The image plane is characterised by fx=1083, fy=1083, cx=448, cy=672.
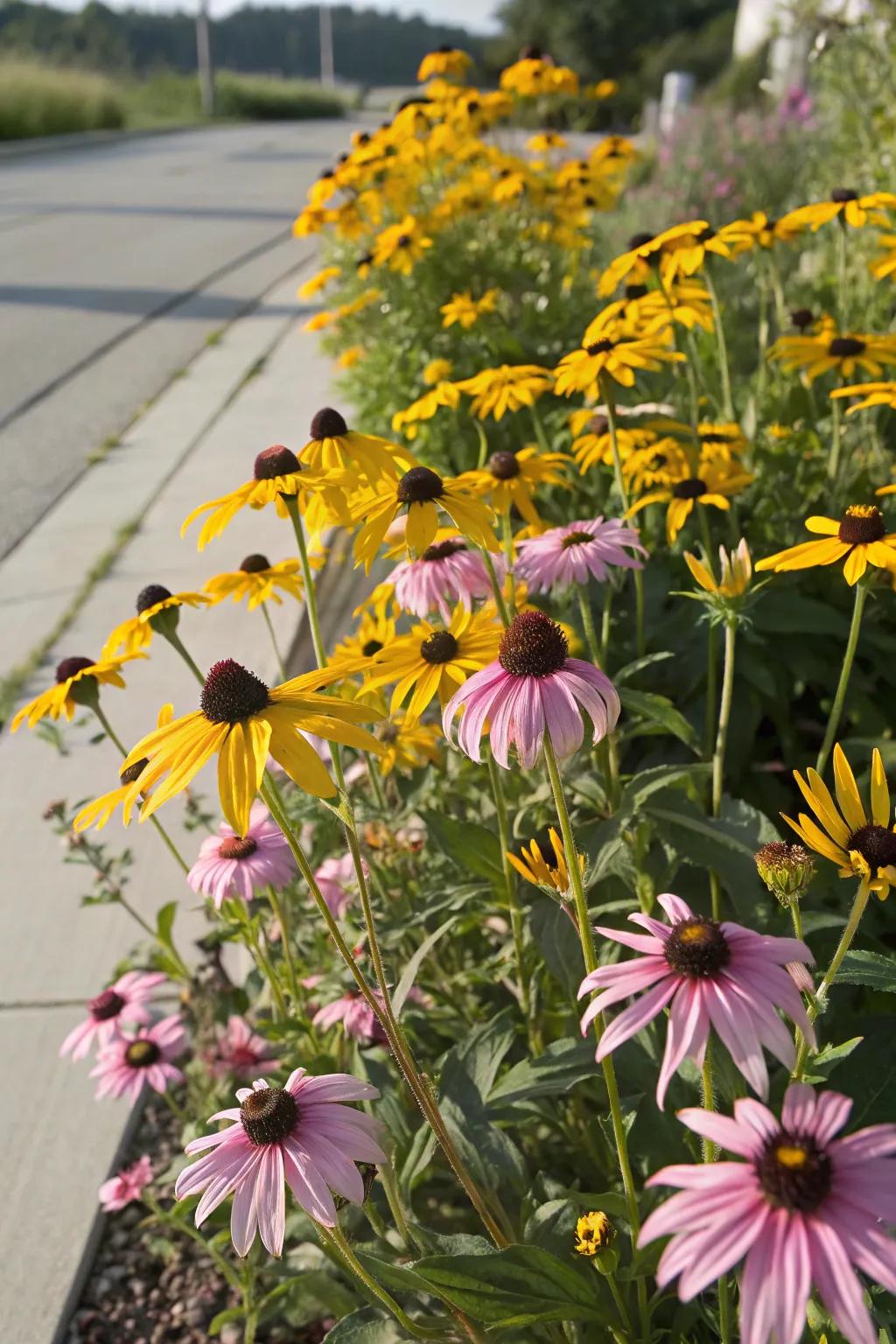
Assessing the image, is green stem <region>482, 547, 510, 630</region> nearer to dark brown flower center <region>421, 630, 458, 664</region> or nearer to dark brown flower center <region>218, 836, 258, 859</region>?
dark brown flower center <region>421, 630, 458, 664</region>

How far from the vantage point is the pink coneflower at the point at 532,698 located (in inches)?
43.1

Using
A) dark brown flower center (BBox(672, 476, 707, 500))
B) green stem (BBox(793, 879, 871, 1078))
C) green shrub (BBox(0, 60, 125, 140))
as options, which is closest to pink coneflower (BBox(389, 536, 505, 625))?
dark brown flower center (BBox(672, 476, 707, 500))

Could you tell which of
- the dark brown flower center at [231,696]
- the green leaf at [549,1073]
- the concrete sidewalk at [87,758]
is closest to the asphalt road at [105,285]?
the concrete sidewalk at [87,758]

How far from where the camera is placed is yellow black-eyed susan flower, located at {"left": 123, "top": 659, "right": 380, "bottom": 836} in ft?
3.26

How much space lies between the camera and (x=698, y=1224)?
2.41 ft

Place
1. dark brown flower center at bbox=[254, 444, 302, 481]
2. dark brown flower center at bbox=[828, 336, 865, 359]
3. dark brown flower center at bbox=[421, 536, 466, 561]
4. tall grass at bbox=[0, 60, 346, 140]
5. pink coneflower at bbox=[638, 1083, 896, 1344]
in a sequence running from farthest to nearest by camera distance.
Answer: tall grass at bbox=[0, 60, 346, 140]
dark brown flower center at bbox=[828, 336, 865, 359]
dark brown flower center at bbox=[421, 536, 466, 561]
dark brown flower center at bbox=[254, 444, 302, 481]
pink coneflower at bbox=[638, 1083, 896, 1344]

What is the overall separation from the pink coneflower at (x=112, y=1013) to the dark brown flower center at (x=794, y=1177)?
1.43 meters

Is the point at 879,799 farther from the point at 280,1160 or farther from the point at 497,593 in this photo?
the point at 280,1160

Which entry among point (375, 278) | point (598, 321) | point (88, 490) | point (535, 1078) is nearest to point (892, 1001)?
point (535, 1078)

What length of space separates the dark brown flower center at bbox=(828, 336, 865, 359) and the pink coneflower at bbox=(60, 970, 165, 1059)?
192 centimetres

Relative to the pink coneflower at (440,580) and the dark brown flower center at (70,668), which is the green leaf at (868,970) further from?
the dark brown flower center at (70,668)

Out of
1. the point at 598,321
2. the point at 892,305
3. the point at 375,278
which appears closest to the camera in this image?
the point at 598,321

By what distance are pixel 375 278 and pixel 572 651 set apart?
312cm

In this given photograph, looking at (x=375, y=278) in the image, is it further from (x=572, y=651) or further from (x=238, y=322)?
(x=238, y=322)
